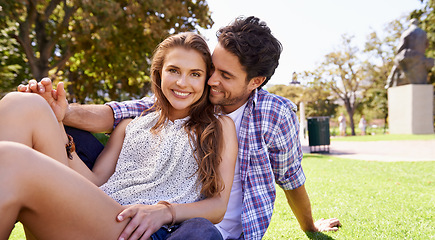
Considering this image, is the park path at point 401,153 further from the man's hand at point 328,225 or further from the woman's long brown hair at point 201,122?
the woman's long brown hair at point 201,122

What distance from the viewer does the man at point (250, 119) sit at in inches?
102

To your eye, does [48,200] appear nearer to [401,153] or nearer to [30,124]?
[30,124]

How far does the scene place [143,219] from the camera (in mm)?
1729

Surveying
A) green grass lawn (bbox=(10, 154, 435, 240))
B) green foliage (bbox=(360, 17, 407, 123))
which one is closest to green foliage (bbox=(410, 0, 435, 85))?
green foliage (bbox=(360, 17, 407, 123))

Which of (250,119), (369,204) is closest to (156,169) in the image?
(250,119)

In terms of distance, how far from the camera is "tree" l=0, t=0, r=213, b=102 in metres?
12.0

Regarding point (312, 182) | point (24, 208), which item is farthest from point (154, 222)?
point (312, 182)

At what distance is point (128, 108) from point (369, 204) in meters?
3.59

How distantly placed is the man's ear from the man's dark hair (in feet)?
0.09

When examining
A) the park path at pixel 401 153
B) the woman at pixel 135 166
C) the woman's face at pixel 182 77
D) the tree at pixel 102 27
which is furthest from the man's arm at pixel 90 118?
the tree at pixel 102 27

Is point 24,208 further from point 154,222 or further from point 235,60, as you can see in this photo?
point 235,60

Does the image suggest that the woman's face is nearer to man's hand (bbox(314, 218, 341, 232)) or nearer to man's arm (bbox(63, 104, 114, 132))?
man's arm (bbox(63, 104, 114, 132))

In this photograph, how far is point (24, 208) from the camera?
1428 mm

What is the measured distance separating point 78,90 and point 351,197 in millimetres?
18332
